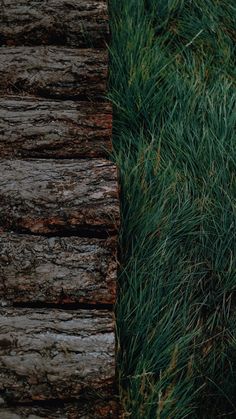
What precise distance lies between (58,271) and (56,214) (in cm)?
21

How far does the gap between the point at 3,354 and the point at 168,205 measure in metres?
0.81

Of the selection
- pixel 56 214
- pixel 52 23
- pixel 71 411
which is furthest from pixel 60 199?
pixel 52 23

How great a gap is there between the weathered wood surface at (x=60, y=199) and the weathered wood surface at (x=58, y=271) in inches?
2.8

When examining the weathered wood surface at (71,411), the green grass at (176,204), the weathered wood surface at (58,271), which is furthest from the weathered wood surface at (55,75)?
the weathered wood surface at (71,411)

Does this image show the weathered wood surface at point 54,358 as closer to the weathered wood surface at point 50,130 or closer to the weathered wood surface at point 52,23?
the weathered wood surface at point 50,130

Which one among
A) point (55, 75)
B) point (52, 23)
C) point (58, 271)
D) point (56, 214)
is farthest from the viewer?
point (52, 23)

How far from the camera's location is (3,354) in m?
1.84

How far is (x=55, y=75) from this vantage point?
266 centimetres

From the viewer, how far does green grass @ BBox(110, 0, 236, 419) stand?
6.61ft

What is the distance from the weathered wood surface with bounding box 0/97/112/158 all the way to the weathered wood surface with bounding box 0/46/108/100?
158mm

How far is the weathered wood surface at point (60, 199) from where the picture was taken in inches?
83.0

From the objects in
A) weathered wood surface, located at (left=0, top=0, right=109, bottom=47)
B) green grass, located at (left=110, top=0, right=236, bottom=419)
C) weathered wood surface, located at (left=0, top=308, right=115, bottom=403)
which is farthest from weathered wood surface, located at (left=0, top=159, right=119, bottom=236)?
weathered wood surface, located at (left=0, top=0, right=109, bottom=47)

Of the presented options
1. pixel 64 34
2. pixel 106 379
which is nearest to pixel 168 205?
pixel 106 379

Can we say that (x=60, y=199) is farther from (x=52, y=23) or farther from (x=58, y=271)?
(x=52, y=23)
